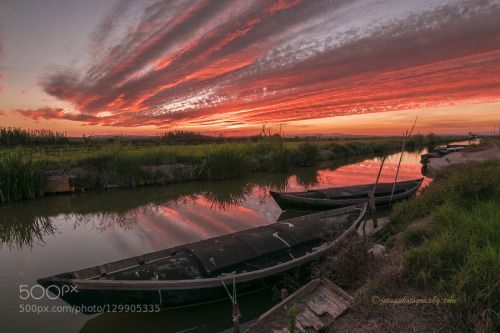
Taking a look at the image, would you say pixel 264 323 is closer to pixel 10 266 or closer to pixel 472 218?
pixel 472 218

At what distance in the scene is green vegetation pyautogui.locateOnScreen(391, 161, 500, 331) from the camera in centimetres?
336

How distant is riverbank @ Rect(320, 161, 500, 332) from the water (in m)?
1.84

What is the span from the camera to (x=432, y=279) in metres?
4.09

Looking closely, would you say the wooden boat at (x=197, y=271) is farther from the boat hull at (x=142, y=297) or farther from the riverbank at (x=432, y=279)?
the riverbank at (x=432, y=279)

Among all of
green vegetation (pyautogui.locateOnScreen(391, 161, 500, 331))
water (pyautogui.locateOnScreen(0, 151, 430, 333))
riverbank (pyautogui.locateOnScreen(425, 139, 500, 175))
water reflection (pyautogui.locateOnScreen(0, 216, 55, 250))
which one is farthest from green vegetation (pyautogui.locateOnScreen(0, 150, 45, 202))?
riverbank (pyautogui.locateOnScreen(425, 139, 500, 175))

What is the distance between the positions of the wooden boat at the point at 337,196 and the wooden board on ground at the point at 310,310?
6.50 meters

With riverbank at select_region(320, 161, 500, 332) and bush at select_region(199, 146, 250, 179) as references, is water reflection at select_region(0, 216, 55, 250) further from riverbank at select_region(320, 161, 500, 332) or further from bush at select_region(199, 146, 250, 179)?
bush at select_region(199, 146, 250, 179)

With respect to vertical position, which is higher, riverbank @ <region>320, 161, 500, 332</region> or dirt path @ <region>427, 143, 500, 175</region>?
riverbank @ <region>320, 161, 500, 332</region>

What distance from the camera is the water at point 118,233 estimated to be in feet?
15.9

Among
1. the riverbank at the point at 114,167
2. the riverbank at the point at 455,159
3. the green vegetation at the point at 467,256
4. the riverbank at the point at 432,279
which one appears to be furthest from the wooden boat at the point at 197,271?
the riverbank at the point at 455,159

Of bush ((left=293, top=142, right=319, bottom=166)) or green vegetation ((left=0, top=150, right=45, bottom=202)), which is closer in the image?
green vegetation ((left=0, top=150, right=45, bottom=202))

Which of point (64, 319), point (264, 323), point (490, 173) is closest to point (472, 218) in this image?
point (490, 173)

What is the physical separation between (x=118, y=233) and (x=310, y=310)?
7301mm

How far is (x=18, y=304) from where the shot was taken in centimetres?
524
